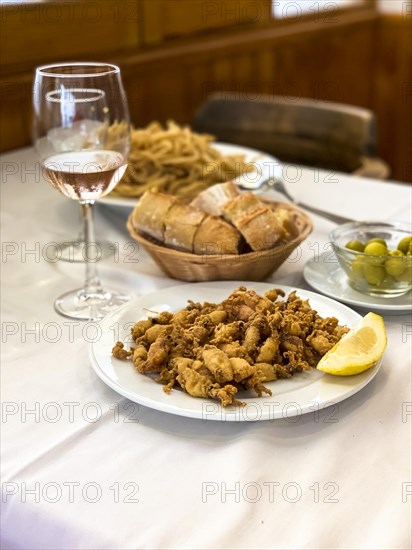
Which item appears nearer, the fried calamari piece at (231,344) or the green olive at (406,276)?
the fried calamari piece at (231,344)

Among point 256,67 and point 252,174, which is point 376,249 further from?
point 256,67

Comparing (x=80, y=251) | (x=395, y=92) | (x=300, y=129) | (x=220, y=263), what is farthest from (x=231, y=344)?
(x=395, y=92)

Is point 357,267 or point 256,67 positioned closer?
point 357,267

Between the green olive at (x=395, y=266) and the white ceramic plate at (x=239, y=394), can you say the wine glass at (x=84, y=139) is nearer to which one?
the white ceramic plate at (x=239, y=394)

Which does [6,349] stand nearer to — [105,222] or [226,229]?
[226,229]

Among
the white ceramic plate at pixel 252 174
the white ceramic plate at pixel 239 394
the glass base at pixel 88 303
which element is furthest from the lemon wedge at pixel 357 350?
the white ceramic plate at pixel 252 174

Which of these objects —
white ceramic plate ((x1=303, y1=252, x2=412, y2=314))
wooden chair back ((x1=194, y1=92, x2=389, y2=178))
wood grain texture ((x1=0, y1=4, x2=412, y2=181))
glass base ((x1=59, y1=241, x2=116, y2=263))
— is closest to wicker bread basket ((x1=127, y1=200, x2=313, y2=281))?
white ceramic plate ((x1=303, y1=252, x2=412, y2=314))
